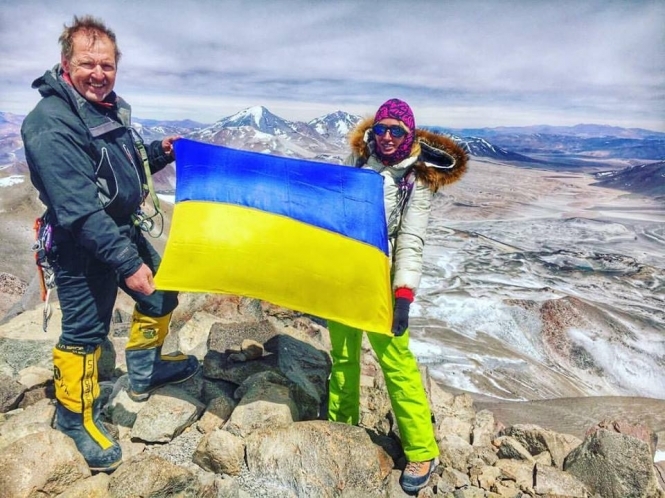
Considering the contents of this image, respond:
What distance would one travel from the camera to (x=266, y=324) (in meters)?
5.91

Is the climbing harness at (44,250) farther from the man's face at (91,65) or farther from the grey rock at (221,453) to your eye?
the grey rock at (221,453)

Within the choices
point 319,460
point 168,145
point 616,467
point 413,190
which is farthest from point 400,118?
point 616,467

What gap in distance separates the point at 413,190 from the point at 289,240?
1222 mm

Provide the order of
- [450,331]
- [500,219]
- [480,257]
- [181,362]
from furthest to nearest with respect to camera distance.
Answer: [500,219] → [480,257] → [450,331] → [181,362]

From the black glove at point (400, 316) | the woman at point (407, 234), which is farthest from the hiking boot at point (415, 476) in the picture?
the black glove at point (400, 316)

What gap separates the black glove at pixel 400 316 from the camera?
3.68 metres

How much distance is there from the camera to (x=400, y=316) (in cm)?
369

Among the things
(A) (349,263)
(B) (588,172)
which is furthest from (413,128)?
(B) (588,172)

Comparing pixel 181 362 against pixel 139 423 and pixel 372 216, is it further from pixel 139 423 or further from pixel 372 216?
pixel 372 216

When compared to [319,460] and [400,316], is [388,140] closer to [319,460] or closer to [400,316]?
[400,316]

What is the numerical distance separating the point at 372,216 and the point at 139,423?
3.06 meters

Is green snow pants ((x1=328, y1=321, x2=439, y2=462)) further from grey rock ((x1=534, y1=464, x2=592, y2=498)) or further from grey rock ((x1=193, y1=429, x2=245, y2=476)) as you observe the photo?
grey rock ((x1=193, y1=429, x2=245, y2=476))

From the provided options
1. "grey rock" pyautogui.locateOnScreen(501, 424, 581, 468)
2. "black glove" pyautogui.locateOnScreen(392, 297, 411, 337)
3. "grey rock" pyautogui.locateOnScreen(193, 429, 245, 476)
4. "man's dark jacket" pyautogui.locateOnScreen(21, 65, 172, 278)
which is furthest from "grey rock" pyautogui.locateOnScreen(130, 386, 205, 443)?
"grey rock" pyautogui.locateOnScreen(501, 424, 581, 468)

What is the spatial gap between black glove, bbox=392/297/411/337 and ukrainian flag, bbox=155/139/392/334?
65 millimetres
